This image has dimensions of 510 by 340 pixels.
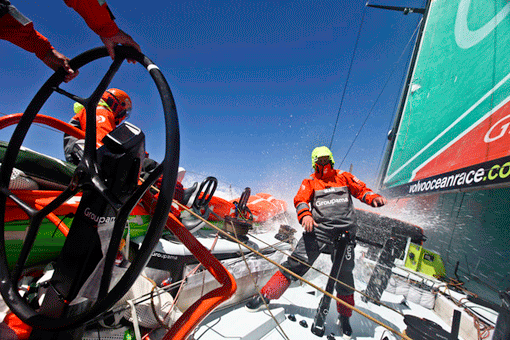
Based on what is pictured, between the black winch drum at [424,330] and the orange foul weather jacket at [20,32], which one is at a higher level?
the orange foul weather jacket at [20,32]

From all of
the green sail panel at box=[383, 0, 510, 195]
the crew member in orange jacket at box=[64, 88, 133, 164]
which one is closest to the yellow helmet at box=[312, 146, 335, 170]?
the green sail panel at box=[383, 0, 510, 195]

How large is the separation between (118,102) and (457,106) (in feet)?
17.5

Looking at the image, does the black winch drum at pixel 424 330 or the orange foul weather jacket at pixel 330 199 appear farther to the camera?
the orange foul weather jacket at pixel 330 199

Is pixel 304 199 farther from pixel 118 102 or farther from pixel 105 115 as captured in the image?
pixel 118 102

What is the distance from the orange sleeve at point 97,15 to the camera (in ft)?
2.16

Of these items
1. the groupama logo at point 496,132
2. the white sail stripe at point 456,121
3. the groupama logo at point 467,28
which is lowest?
the groupama logo at point 496,132

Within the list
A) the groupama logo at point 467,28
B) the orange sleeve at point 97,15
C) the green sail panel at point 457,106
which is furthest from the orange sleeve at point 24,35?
the groupama logo at point 467,28

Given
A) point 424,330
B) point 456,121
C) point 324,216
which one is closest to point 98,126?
point 324,216

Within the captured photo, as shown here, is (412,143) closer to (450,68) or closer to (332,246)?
(450,68)

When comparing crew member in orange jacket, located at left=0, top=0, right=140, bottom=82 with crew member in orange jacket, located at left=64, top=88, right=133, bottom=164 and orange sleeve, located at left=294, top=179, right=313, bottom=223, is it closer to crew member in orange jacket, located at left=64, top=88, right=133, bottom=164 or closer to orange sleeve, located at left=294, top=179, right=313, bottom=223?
crew member in orange jacket, located at left=64, top=88, right=133, bottom=164

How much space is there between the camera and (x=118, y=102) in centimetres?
239

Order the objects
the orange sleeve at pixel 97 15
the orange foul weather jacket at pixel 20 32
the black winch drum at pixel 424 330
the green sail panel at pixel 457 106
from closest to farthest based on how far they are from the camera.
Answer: the orange sleeve at pixel 97 15
the orange foul weather jacket at pixel 20 32
the black winch drum at pixel 424 330
the green sail panel at pixel 457 106

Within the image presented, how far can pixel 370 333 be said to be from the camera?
215cm

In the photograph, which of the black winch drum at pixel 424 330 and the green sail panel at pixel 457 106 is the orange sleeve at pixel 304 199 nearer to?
the black winch drum at pixel 424 330
